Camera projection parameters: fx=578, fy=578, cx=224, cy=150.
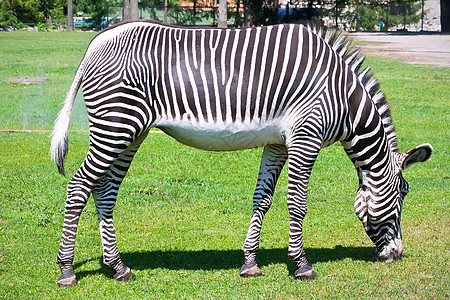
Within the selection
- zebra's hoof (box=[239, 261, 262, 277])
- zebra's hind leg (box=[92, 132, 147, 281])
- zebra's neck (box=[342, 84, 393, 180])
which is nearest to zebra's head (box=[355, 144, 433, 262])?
zebra's neck (box=[342, 84, 393, 180])

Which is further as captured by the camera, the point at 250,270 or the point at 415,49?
the point at 415,49

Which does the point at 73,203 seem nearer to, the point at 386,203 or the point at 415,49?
the point at 386,203

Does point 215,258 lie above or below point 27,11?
below

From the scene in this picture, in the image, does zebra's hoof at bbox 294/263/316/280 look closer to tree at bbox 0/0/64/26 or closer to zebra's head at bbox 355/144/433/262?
zebra's head at bbox 355/144/433/262

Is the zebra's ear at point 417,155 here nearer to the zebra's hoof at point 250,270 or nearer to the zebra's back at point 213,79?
the zebra's back at point 213,79

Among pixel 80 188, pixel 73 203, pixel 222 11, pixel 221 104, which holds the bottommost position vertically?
pixel 73 203

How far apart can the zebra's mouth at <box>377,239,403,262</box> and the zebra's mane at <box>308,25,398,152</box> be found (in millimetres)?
1048

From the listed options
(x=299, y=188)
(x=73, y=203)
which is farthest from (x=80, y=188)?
(x=299, y=188)

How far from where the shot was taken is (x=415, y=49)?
33031 millimetres

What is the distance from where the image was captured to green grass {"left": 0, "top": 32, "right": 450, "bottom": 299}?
18.3ft

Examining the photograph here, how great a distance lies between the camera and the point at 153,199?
8281mm

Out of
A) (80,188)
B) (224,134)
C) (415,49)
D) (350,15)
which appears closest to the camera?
(80,188)

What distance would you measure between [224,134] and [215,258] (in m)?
1.57

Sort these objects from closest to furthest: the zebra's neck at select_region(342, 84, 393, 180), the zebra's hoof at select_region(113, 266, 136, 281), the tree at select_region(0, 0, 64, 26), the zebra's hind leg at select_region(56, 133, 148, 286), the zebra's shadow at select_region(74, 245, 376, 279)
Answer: the zebra's hind leg at select_region(56, 133, 148, 286) → the zebra's hoof at select_region(113, 266, 136, 281) → the zebra's neck at select_region(342, 84, 393, 180) → the zebra's shadow at select_region(74, 245, 376, 279) → the tree at select_region(0, 0, 64, 26)
